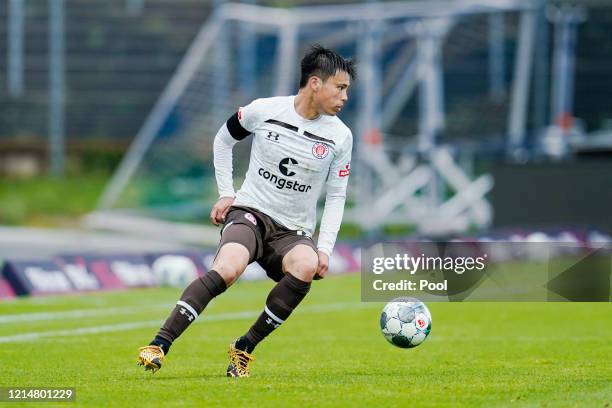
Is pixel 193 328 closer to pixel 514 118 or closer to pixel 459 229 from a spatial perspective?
pixel 459 229

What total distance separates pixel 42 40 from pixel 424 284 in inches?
1155

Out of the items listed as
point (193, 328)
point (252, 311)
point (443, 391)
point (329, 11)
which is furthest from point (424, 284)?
point (329, 11)

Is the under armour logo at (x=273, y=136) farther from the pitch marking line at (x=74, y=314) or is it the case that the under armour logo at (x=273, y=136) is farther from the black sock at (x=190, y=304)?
the pitch marking line at (x=74, y=314)

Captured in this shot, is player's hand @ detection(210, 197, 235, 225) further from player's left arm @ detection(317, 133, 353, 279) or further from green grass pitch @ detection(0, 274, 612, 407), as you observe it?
green grass pitch @ detection(0, 274, 612, 407)

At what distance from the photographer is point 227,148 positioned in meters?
9.21

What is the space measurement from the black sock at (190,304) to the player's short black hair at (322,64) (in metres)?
1.49

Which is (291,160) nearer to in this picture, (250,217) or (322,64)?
(250,217)

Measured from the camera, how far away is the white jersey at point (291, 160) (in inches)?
346

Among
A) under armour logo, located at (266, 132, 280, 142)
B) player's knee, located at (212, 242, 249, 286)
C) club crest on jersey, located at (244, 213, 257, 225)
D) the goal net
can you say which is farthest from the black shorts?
the goal net

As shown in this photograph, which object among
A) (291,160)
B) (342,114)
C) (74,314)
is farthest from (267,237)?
(342,114)

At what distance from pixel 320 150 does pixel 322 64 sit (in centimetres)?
58

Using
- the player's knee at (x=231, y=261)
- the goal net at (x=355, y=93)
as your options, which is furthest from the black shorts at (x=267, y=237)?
the goal net at (x=355, y=93)

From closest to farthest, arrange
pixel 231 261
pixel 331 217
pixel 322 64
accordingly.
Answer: pixel 231 261, pixel 322 64, pixel 331 217

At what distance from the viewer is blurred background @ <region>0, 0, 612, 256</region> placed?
30.8 m
